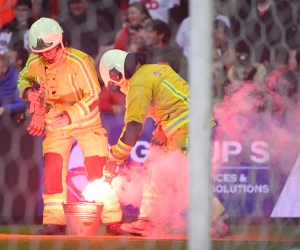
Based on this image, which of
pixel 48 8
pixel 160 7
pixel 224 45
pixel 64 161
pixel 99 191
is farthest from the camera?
pixel 160 7

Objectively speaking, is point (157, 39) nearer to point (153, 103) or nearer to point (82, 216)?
point (153, 103)

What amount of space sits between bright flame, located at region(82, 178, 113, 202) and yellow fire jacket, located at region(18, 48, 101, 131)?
0.42 metres

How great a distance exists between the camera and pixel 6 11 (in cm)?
505

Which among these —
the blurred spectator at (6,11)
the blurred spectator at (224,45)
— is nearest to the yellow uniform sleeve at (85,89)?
the blurred spectator at (6,11)

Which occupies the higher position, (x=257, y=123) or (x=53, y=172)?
(x=257, y=123)

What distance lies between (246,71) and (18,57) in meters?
1.59

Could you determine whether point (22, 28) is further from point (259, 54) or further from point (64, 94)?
point (259, 54)

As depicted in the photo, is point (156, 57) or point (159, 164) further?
point (156, 57)

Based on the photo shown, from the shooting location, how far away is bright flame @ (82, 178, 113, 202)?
4.76 metres

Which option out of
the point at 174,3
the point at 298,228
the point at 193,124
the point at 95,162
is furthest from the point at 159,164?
the point at 193,124

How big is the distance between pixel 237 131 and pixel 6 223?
183 centimetres

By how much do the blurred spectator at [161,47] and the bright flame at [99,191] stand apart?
902 millimetres

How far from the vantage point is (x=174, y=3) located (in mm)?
5543

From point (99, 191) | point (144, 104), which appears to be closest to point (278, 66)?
point (144, 104)
